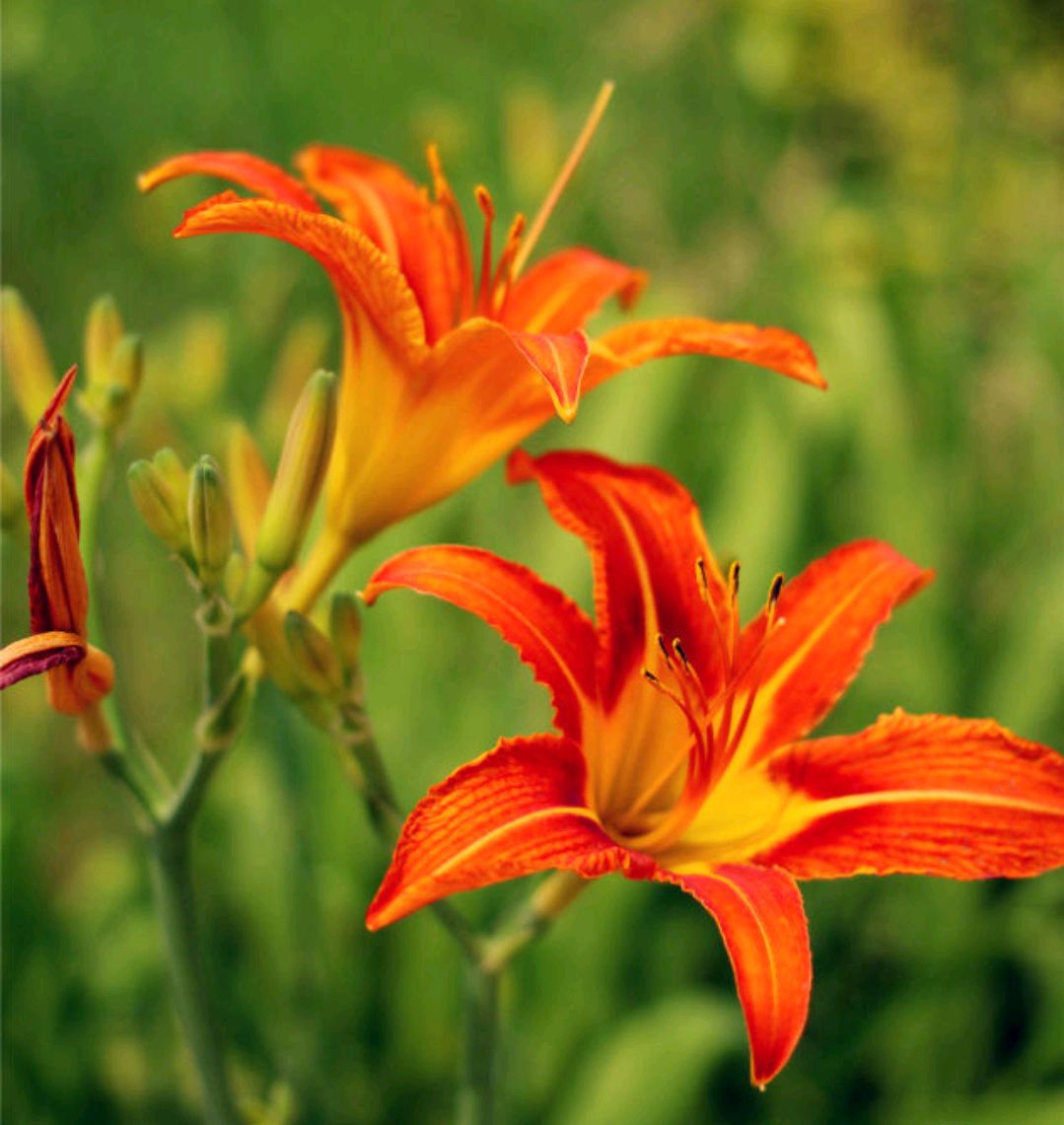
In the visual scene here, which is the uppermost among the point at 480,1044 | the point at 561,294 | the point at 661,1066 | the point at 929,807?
the point at 561,294

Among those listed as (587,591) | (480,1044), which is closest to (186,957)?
(480,1044)

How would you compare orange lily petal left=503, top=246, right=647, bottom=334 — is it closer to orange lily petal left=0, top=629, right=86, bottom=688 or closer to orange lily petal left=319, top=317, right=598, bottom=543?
orange lily petal left=319, top=317, right=598, bottom=543

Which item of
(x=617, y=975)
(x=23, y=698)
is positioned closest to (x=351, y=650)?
(x=617, y=975)

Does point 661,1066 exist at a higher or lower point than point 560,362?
lower

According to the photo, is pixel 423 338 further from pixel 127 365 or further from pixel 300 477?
pixel 127 365

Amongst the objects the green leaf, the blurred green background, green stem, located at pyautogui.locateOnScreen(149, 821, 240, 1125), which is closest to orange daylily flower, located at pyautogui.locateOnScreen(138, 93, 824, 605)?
green stem, located at pyautogui.locateOnScreen(149, 821, 240, 1125)

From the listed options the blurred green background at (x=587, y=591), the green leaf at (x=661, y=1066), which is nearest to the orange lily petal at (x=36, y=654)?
the blurred green background at (x=587, y=591)
